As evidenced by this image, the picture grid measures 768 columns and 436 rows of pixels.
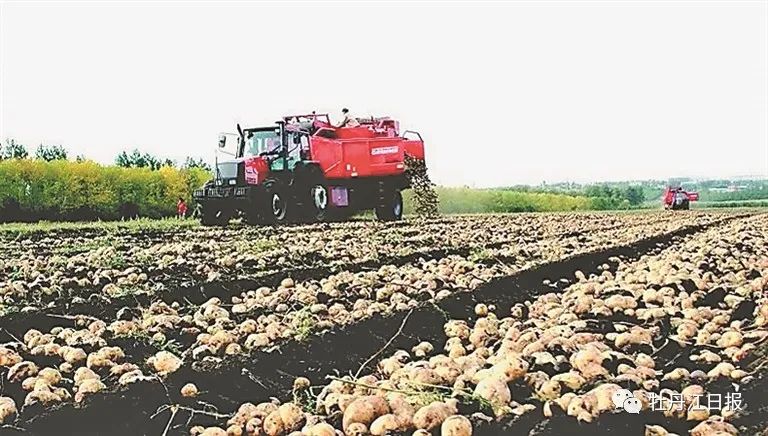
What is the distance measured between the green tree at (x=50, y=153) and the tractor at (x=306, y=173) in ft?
3.67

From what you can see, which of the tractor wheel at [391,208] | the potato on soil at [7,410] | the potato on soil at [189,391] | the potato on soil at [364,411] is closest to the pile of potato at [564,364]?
the potato on soil at [364,411]

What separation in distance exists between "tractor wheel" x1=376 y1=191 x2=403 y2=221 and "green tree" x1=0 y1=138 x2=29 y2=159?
2.30 metres

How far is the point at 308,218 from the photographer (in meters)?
6.23

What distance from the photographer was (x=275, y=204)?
6.33 meters

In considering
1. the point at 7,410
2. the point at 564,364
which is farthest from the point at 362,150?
Answer: the point at 7,410

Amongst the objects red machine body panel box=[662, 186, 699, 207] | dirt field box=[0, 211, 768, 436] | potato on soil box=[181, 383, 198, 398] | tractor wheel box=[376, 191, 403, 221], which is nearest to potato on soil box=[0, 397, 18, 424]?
dirt field box=[0, 211, 768, 436]

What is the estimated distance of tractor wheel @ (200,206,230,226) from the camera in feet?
20.2

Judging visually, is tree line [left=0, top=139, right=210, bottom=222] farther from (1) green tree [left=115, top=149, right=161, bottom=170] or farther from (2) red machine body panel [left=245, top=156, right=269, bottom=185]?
(2) red machine body panel [left=245, top=156, right=269, bottom=185]

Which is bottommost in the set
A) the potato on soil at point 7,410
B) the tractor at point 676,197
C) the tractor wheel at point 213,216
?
the potato on soil at point 7,410

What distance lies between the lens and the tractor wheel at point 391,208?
21.8 feet

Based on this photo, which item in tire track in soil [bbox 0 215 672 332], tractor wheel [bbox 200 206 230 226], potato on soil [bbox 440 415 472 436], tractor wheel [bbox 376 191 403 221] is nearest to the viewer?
potato on soil [bbox 440 415 472 436]

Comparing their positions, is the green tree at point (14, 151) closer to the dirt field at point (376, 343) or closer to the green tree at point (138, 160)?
the green tree at point (138, 160)

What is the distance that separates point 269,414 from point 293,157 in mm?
5126

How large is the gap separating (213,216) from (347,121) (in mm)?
1156
